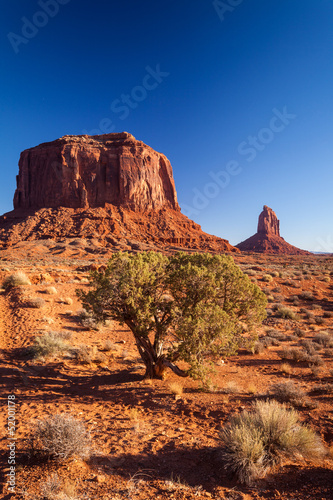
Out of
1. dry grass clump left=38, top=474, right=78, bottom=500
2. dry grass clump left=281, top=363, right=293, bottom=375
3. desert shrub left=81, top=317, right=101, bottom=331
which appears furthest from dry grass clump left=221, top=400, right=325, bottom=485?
desert shrub left=81, top=317, right=101, bottom=331

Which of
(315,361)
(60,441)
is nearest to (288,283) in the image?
(315,361)

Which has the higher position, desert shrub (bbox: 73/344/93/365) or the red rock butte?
the red rock butte

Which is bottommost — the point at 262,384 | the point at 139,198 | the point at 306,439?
the point at 262,384

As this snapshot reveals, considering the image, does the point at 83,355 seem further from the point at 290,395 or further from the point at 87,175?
the point at 87,175

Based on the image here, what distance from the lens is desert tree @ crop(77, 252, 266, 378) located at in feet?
23.4

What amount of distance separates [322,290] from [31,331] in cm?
2362

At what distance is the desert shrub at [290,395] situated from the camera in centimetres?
636

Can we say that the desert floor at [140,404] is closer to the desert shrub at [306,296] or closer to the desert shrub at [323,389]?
the desert shrub at [323,389]

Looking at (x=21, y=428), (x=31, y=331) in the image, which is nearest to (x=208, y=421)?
(x=21, y=428)

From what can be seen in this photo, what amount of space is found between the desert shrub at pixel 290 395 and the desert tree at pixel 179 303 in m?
1.53

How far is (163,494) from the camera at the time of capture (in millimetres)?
3607

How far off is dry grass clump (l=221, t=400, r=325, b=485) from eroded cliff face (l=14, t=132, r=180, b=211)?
78364mm

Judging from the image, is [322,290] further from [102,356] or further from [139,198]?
[139,198]

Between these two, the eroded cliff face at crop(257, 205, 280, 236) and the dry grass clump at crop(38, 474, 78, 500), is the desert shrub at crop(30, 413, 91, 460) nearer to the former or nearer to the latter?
the dry grass clump at crop(38, 474, 78, 500)
